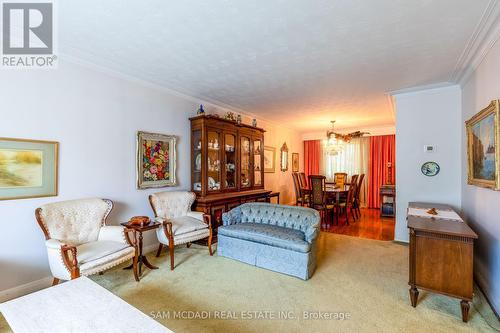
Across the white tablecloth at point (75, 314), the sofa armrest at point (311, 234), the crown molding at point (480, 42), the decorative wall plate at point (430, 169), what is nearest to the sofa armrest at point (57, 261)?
the white tablecloth at point (75, 314)

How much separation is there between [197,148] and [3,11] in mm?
2693

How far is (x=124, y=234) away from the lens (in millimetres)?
2695

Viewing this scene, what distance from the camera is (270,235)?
3.04m

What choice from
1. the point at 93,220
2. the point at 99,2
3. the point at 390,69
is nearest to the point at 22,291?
the point at 93,220

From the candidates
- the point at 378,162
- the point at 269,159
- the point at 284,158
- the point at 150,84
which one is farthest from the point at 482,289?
the point at 378,162

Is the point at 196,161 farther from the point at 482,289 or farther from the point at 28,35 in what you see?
the point at 482,289

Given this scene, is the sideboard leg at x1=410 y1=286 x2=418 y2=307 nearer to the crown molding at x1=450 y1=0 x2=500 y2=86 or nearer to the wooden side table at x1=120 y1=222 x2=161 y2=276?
the crown molding at x1=450 y1=0 x2=500 y2=86

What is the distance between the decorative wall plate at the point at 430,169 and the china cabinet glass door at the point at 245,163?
10.1 feet

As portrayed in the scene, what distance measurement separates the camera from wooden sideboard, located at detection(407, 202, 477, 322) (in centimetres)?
204

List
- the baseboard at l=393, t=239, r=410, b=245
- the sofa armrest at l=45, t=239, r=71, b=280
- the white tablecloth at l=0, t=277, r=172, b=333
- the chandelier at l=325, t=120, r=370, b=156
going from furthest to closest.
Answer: the chandelier at l=325, t=120, r=370, b=156, the baseboard at l=393, t=239, r=410, b=245, the sofa armrest at l=45, t=239, r=71, b=280, the white tablecloth at l=0, t=277, r=172, b=333

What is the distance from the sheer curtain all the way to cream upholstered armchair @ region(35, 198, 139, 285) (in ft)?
22.2

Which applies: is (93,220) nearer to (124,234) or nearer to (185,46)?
(124,234)

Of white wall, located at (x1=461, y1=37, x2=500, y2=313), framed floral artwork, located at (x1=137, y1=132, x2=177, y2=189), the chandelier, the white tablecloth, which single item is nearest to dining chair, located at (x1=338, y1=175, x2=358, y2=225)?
the chandelier

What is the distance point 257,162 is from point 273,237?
2632 millimetres
